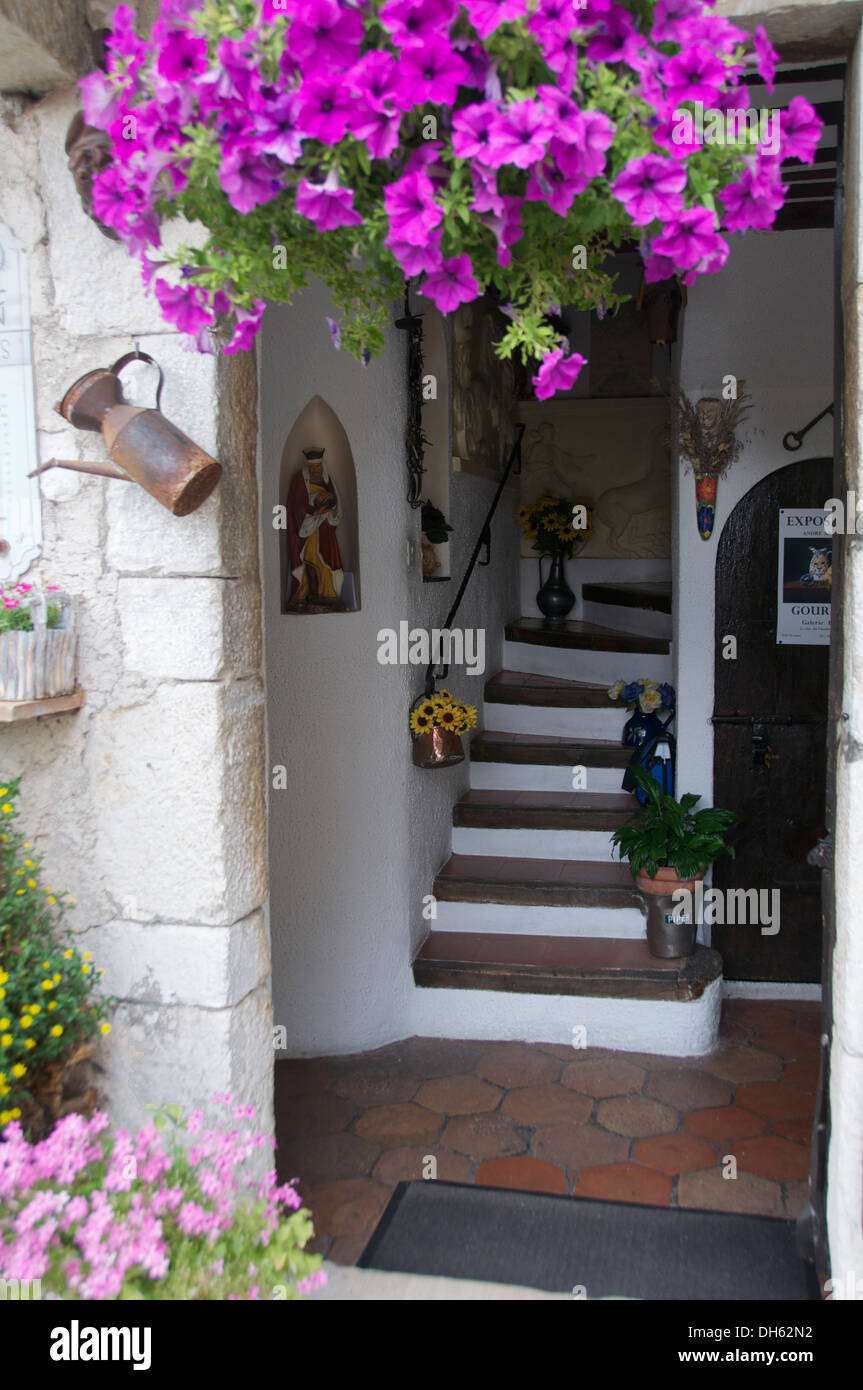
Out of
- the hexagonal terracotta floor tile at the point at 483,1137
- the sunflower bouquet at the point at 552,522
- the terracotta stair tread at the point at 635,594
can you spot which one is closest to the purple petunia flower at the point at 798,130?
the hexagonal terracotta floor tile at the point at 483,1137

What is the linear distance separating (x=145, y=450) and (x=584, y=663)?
3979mm

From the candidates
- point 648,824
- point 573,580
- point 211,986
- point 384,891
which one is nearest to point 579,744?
point 648,824

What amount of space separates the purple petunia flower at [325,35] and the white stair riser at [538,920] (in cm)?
322

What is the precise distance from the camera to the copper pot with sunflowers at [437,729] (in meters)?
3.58

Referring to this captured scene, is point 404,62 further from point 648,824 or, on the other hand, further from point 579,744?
point 579,744

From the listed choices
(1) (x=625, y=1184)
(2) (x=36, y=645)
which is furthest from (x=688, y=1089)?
(2) (x=36, y=645)

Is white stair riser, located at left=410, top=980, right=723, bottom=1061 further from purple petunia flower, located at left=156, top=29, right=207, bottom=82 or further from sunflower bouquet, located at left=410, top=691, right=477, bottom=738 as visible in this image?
purple petunia flower, located at left=156, top=29, right=207, bottom=82

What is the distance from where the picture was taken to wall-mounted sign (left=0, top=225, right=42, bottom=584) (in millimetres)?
1763

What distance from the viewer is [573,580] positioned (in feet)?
21.4

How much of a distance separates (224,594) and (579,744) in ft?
10.0

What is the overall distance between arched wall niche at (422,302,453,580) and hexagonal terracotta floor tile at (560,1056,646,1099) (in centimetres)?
188

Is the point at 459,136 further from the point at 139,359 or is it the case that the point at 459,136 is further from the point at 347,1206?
the point at 347,1206

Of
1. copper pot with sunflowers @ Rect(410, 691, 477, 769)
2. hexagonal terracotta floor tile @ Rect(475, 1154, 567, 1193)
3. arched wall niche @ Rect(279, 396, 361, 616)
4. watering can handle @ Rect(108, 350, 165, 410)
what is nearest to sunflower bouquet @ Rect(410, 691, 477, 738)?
copper pot with sunflowers @ Rect(410, 691, 477, 769)

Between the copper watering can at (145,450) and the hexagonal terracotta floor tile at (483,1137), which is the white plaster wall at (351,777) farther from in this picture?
the copper watering can at (145,450)
